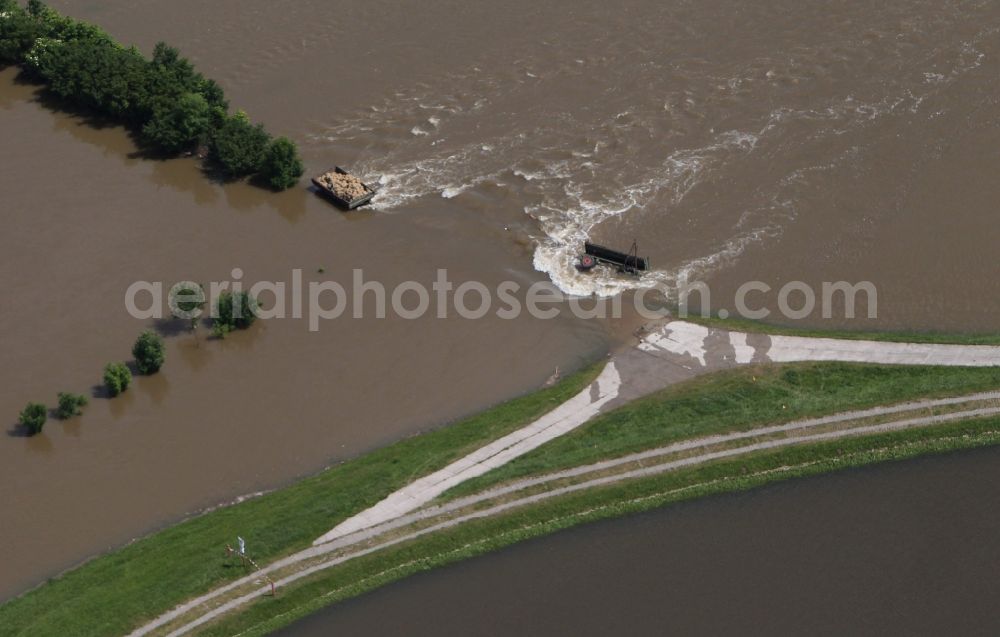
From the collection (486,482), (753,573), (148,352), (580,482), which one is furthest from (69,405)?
(753,573)

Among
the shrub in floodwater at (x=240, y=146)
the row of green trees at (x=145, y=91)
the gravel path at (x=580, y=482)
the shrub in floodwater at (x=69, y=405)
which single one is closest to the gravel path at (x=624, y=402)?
the gravel path at (x=580, y=482)

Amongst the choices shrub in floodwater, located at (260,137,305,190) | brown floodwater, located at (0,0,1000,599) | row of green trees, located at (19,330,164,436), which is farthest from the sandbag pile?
row of green trees, located at (19,330,164,436)

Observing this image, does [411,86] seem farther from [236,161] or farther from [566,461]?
[566,461]

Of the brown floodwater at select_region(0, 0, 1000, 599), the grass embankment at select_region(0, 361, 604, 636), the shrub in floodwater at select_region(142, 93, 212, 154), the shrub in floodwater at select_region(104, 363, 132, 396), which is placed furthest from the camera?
the shrub in floodwater at select_region(142, 93, 212, 154)

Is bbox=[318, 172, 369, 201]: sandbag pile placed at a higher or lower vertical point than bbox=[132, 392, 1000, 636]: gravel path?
higher

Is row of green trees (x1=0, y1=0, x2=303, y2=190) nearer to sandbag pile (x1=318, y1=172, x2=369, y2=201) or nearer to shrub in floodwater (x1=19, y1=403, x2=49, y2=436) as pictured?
sandbag pile (x1=318, y1=172, x2=369, y2=201)

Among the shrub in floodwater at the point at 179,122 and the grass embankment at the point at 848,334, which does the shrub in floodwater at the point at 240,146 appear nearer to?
the shrub in floodwater at the point at 179,122
